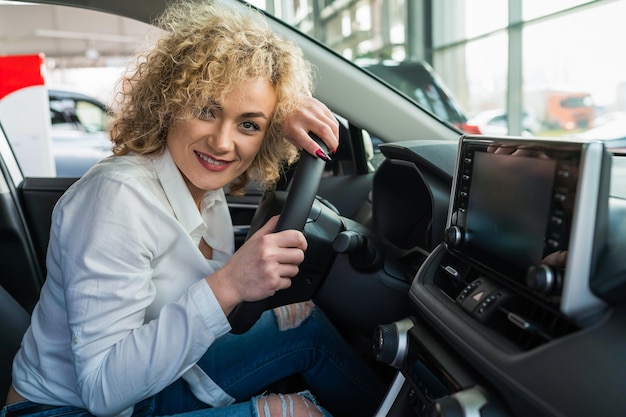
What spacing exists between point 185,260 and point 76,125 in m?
4.54

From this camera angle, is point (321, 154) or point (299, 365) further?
point (299, 365)

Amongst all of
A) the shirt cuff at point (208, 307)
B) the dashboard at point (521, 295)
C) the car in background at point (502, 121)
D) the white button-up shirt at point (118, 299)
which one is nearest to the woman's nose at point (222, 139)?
the white button-up shirt at point (118, 299)

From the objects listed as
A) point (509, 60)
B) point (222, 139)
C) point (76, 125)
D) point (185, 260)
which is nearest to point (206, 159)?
point (222, 139)

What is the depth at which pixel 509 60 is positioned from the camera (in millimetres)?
6793

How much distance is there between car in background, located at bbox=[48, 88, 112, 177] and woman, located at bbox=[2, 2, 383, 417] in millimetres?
3751

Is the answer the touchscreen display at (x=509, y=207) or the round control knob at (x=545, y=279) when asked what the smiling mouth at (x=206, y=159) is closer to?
the touchscreen display at (x=509, y=207)

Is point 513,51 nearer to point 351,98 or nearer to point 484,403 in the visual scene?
point 351,98

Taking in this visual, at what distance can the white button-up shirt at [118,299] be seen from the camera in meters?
0.95

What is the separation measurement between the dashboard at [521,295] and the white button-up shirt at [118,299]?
346 mm

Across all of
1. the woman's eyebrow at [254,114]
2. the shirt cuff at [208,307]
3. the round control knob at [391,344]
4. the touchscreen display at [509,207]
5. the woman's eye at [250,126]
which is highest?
the woman's eyebrow at [254,114]

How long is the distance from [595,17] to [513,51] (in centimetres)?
144

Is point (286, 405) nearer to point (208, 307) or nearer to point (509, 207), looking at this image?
point (208, 307)

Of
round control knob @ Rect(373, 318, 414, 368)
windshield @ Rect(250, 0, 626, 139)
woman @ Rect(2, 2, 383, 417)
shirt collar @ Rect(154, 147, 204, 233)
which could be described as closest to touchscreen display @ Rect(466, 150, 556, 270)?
round control knob @ Rect(373, 318, 414, 368)

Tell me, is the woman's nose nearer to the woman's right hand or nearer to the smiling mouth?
the smiling mouth
